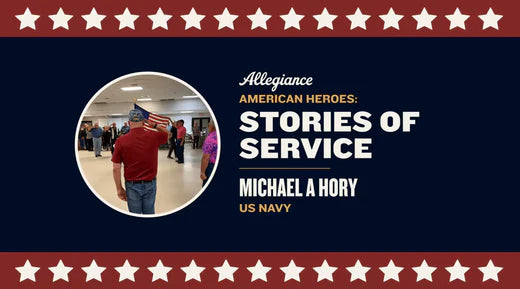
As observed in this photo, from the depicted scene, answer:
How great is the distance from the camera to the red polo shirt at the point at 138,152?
6.72 feet

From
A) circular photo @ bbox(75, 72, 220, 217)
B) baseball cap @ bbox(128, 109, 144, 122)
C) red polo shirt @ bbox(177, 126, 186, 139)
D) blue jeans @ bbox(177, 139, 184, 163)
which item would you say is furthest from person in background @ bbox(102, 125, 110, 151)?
blue jeans @ bbox(177, 139, 184, 163)

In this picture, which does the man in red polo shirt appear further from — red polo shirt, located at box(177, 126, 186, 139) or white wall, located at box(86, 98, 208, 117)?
red polo shirt, located at box(177, 126, 186, 139)

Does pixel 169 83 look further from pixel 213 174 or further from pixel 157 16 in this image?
pixel 213 174

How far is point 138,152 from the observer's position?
6.79 feet

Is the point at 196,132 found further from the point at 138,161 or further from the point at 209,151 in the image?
the point at 138,161

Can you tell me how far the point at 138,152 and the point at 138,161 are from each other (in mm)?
78

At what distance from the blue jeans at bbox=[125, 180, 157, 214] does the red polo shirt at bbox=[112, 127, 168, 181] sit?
6 cm

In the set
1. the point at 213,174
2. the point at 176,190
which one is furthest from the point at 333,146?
the point at 176,190

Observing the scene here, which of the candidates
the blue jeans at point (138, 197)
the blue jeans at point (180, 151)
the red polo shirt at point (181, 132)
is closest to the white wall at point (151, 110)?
the red polo shirt at point (181, 132)

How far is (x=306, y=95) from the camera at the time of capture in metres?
2.00

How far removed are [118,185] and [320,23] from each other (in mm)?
2141

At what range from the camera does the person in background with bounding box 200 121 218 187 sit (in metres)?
2.12

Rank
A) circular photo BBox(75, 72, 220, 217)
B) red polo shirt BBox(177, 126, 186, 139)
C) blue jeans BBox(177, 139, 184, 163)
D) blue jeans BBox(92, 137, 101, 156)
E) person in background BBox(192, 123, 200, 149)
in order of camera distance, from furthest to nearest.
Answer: blue jeans BBox(177, 139, 184, 163), blue jeans BBox(92, 137, 101, 156), red polo shirt BBox(177, 126, 186, 139), person in background BBox(192, 123, 200, 149), circular photo BBox(75, 72, 220, 217)

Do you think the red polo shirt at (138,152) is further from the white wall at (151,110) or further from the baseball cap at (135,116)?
the white wall at (151,110)
